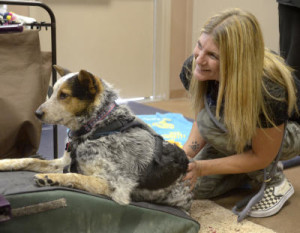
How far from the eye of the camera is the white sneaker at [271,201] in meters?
1.87

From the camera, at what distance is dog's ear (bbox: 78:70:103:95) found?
1403 millimetres

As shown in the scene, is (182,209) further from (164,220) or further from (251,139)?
(251,139)

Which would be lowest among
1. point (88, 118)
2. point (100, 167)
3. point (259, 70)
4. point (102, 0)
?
point (100, 167)

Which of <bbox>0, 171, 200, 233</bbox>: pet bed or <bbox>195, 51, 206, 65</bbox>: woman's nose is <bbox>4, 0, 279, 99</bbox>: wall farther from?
<bbox>0, 171, 200, 233</bbox>: pet bed

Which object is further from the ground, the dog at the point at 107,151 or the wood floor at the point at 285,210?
the dog at the point at 107,151

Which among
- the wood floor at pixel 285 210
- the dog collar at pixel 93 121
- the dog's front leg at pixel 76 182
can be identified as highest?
the dog collar at pixel 93 121

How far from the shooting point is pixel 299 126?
6.42 feet

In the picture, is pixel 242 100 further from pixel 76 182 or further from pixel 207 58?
pixel 76 182

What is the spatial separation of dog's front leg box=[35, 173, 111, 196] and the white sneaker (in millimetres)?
845

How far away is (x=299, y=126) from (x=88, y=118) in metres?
1.11

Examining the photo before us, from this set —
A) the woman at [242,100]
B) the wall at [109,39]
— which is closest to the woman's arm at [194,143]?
the woman at [242,100]

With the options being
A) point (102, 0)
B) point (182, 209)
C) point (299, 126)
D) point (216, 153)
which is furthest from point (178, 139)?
point (102, 0)

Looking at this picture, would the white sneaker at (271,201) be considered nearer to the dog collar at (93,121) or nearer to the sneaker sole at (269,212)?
the sneaker sole at (269,212)

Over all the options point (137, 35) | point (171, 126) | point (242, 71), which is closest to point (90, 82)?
point (242, 71)
